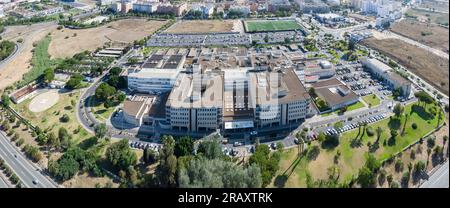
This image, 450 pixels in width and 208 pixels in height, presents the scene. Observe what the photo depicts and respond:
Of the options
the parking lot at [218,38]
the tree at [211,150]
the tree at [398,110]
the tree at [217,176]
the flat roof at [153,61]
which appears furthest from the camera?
the parking lot at [218,38]

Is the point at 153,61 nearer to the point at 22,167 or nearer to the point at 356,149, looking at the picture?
the point at 22,167

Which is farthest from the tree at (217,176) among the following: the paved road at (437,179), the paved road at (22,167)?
the paved road at (437,179)

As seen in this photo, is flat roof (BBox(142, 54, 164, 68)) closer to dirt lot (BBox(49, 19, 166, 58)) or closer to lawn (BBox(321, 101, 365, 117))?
dirt lot (BBox(49, 19, 166, 58))

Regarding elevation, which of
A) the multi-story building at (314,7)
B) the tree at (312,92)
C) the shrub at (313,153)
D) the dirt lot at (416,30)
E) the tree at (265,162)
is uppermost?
the multi-story building at (314,7)

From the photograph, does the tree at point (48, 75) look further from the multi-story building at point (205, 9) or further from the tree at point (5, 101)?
the multi-story building at point (205, 9)

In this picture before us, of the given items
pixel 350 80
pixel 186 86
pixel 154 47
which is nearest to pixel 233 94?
pixel 186 86

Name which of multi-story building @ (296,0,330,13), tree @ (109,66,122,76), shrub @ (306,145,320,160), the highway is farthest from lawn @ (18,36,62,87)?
multi-story building @ (296,0,330,13)
